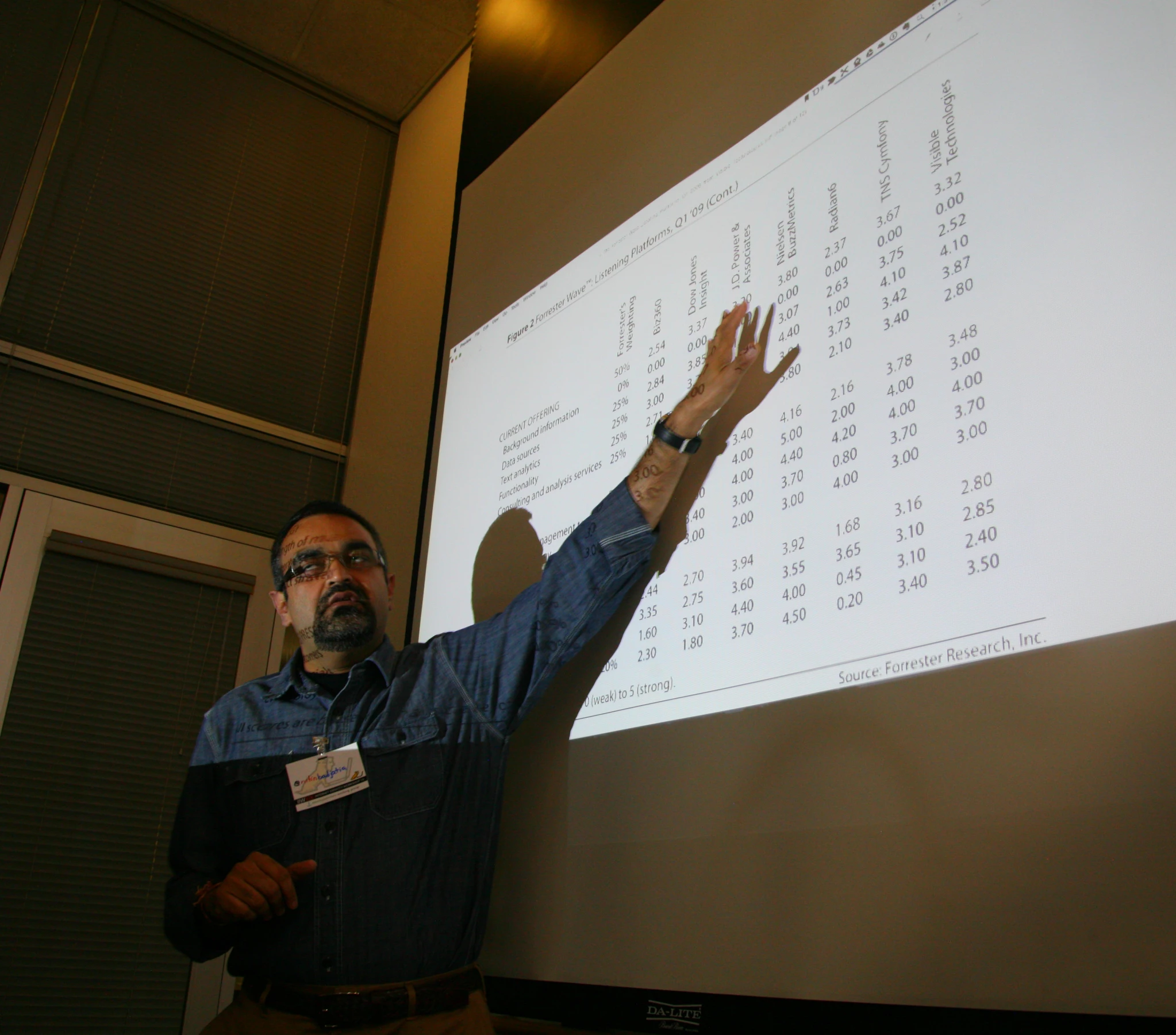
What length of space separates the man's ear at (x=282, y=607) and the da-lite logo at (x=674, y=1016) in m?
0.83

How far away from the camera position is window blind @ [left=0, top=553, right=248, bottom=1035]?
2.33 m

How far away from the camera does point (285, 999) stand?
1334mm

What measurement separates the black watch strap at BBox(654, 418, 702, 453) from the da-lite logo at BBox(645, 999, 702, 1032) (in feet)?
2.27

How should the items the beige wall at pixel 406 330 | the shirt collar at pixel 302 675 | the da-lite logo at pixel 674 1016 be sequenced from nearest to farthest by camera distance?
1. the da-lite logo at pixel 674 1016
2. the shirt collar at pixel 302 675
3. the beige wall at pixel 406 330

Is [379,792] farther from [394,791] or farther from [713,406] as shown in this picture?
[713,406]

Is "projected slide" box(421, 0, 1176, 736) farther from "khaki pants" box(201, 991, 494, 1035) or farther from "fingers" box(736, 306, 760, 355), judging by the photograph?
"khaki pants" box(201, 991, 494, 1035)

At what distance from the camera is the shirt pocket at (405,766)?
4.67ft

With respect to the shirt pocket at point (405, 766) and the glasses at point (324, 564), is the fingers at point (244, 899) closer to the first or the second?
the shirt pocket at point (405, 766)

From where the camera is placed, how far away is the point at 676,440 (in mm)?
1357

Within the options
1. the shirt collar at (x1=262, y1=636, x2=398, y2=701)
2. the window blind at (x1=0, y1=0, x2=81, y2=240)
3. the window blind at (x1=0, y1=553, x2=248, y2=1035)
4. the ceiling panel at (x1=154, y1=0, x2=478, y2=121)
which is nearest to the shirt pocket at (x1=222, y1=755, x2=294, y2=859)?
the shirt collar at (x1=262, y1=636, x2=398, y2=701)

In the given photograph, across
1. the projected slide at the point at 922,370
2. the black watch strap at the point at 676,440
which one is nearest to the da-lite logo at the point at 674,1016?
the projected slide at the point at 922,370

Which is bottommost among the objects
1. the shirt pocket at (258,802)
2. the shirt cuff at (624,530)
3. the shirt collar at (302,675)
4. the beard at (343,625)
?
the shirt pocket at (258,802)

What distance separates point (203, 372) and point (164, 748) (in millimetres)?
1094

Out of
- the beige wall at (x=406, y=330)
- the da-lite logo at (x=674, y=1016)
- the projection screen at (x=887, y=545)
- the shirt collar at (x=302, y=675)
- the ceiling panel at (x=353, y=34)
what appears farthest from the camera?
the ceiling panel at (x=353, y=34)
